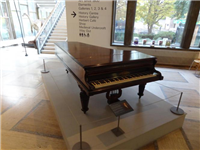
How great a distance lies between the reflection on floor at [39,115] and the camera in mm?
1881

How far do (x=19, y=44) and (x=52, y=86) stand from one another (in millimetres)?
8562

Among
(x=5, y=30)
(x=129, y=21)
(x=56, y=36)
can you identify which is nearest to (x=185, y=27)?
(x=129, y=21)

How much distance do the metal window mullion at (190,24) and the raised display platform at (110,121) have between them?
12.3ft

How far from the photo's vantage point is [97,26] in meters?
5.59

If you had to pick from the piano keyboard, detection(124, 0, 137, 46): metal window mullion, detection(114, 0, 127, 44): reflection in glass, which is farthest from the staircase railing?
the piano keyboard

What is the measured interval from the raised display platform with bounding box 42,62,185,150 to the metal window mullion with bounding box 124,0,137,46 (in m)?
3.37

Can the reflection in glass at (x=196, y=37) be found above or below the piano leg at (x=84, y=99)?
above

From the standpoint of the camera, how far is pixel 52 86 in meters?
3.09

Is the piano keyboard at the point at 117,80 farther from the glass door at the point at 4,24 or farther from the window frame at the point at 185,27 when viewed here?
the glass door at the point at 4,24

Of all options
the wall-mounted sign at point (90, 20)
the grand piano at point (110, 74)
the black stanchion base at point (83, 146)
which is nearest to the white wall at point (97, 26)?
the wall-mounted sign at point (90, 20)

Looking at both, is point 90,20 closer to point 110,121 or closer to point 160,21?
point 160,21

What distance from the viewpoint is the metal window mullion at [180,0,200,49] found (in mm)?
4704

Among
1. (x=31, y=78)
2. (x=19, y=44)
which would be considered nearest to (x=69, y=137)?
(x=31, y=78)

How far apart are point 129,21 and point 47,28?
4.76 metres
